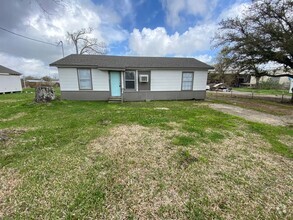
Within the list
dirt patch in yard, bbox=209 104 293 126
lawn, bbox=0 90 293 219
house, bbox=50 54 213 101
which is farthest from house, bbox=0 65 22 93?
dirt patch in yard, bbox=209 104 293 126

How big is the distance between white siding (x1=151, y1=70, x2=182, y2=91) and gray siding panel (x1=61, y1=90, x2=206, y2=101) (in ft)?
1.22

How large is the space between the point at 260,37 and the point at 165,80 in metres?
7.58

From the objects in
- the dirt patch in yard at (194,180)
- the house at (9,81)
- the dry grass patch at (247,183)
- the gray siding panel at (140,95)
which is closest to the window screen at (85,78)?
the gray siding panel at (140,95)

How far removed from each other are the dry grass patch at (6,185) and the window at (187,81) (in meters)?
10.9

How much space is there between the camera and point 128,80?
35.5 ft

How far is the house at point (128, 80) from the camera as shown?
10070 mm

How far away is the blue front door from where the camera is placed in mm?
10536

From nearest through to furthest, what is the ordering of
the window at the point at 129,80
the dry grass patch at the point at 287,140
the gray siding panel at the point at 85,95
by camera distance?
the dry grass patch at the point at 287,140 → the gray siding panel at the point at 85,95 → the window at the point at 129,80

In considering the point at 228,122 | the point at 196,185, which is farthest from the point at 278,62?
the point at 196,185

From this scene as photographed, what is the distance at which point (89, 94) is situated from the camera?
10492 mm

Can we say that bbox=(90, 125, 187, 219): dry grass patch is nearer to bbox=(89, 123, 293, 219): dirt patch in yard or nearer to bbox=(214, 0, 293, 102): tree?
bbox=(89, 123, 293, 219): dirt patch in yard

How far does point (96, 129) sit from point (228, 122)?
16.3ft

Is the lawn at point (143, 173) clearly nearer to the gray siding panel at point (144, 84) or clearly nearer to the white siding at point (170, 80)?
the gray siding panel at point (144, 84)

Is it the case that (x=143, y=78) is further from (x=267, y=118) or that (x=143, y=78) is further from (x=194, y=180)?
(x=194, y=180)
